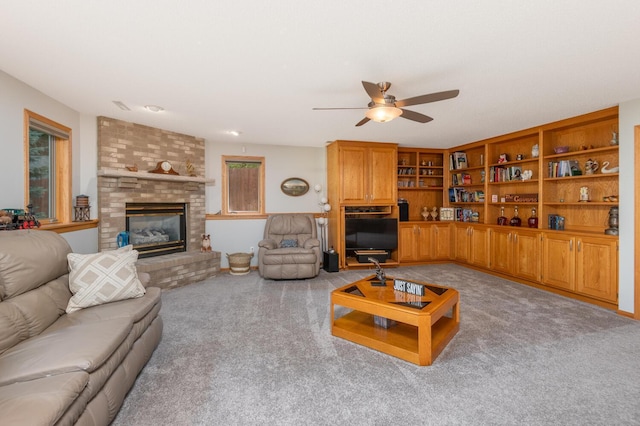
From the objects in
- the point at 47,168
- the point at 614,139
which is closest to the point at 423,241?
the point at 614,139

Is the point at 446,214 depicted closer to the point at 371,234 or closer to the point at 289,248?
the point at 371,234

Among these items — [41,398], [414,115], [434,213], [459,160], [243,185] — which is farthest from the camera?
[434,213]

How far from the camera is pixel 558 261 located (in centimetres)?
415

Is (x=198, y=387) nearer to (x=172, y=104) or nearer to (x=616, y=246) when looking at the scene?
(x=172, y=104)

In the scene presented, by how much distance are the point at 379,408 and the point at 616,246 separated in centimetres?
363

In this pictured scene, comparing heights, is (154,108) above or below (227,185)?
above

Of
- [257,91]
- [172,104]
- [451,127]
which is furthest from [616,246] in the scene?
[172,104]

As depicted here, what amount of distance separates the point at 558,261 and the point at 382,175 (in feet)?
9.72

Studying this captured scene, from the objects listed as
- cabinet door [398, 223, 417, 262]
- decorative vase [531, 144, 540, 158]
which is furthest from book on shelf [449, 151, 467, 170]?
cabinet door [398, 223, 417, 262]

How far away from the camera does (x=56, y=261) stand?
7.38 feet

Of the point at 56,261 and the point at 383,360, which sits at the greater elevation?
the point at 56,261

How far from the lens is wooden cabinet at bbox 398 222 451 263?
19.5ft

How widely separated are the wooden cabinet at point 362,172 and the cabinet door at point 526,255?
2.10 metres

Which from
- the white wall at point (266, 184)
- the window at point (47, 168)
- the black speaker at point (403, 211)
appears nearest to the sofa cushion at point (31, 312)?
the window at point (47, 168)
